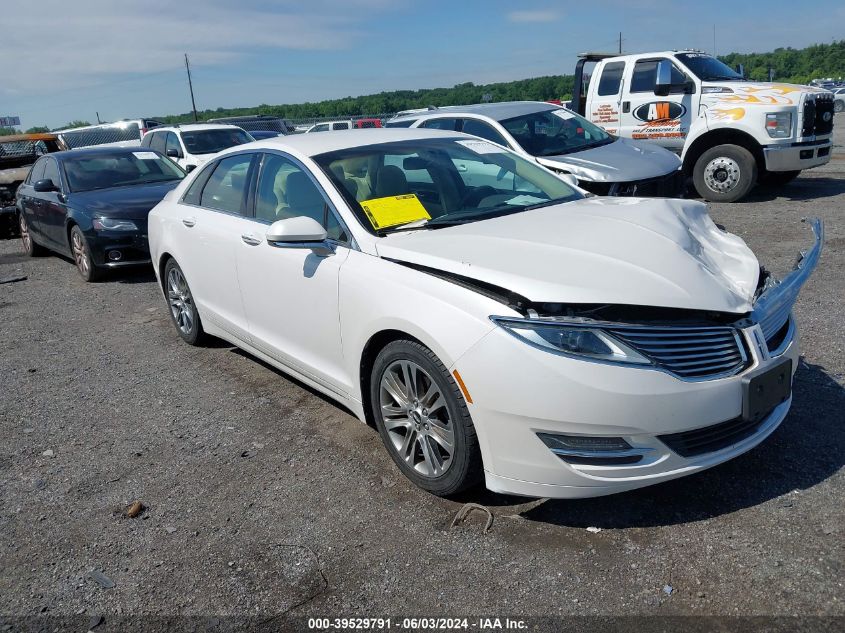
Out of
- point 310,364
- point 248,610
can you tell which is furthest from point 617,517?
point 310,364

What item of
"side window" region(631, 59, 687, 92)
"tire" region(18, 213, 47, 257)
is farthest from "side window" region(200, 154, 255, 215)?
"side window" region(631, 59, 687, 92)

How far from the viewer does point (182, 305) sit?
5.71m

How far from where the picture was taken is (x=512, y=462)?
2891 mm

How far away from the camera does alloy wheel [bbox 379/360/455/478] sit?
3.16 metres

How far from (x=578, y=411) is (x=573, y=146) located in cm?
722

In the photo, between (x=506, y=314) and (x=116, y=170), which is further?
(x=116, y=170)

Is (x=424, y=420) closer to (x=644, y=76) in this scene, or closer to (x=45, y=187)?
(x=45, y=187)

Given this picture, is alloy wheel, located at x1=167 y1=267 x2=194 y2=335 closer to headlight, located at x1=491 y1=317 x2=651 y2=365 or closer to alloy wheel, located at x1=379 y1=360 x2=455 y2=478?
alloy wheel, located at x1=379 y1=360 x2=455 y2=478

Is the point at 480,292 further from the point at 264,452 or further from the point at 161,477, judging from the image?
the point at 161,477

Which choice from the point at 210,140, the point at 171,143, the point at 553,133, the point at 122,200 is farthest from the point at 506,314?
the point at 171,143

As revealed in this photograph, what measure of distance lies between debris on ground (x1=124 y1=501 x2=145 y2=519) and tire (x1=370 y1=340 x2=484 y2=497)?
1.21m

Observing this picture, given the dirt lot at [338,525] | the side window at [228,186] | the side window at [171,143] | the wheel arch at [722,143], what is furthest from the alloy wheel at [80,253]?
the wheel arch at [722,143]

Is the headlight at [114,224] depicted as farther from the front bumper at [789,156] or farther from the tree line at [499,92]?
the tree line at [499,92]

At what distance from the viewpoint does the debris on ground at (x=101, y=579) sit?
291cm
